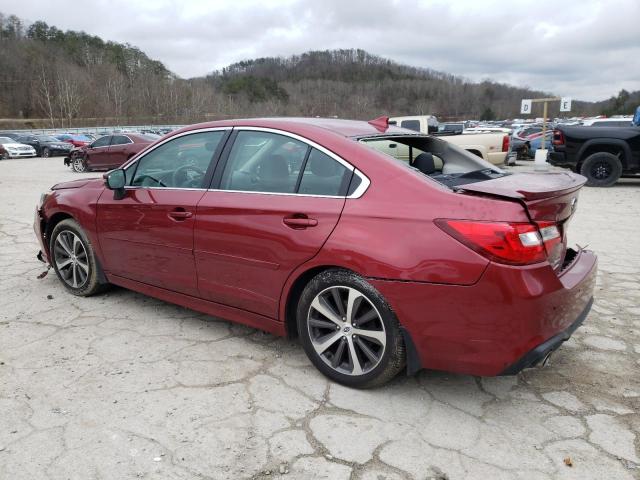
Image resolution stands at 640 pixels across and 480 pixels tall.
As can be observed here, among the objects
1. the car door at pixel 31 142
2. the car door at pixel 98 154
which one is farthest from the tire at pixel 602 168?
the car door at pixel 31 142

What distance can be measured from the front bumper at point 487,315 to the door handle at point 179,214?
145cm

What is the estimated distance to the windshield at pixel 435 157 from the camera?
124 inches

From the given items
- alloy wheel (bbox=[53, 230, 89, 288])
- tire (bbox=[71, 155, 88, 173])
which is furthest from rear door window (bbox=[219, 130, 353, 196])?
tire (bbox=[71, 155, 88, 173])

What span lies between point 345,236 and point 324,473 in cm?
116

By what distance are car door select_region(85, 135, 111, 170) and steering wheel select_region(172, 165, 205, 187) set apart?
1636 cm

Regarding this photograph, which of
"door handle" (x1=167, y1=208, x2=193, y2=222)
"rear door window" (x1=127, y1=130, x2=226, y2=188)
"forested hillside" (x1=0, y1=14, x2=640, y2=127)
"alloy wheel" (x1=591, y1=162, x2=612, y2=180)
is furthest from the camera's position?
"forested hillside" (x1=0, y1=14, x2=640, y2=127)

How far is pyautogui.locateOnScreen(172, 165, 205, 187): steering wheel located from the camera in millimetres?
3585

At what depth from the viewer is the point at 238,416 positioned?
8.93ft

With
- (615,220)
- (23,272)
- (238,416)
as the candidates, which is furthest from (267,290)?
(615,220)

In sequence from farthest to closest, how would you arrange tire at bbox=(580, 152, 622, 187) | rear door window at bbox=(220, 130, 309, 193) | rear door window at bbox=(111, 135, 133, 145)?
rear door window at bbox=(111, 135, 133, 145) → tire at bbox=(580, 152, 622, 187) → rear door window at bbox=(220, 130, 309, 193)

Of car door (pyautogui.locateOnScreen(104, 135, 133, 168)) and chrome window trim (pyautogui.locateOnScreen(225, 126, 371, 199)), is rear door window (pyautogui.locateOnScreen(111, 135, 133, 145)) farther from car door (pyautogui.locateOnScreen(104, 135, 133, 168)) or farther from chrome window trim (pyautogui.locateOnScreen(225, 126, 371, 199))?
chrome window trim (pyautogui.locateOnScreen(225, 126, 371, 199))

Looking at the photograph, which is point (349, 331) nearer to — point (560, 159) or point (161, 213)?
point (161, 213)

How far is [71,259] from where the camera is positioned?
4.52 metres

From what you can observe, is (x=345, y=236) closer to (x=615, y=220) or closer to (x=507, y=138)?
(x=615, y=220)
